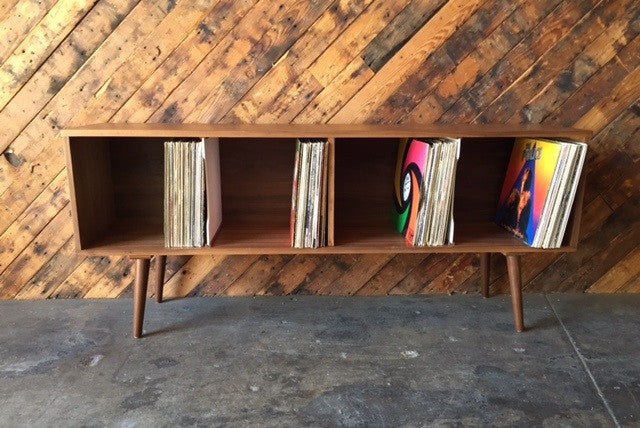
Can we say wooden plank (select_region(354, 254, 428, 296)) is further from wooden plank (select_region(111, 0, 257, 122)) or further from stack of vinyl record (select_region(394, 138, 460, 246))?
wooden plank (select_region(111, 0, 257, 122))

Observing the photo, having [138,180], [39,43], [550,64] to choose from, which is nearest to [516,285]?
[550,64]

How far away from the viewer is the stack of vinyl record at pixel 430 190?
1471 millimetres

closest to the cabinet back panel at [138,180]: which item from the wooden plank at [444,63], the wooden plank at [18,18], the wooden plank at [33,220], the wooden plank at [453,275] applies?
the wooden plank at [33,220]

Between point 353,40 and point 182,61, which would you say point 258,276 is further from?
point 353,40

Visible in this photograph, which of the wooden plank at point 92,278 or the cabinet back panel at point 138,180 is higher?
the cabinet back panel at point 138,180

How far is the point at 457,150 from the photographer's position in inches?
57.3

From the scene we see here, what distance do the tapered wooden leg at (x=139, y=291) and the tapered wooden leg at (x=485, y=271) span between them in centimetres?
123

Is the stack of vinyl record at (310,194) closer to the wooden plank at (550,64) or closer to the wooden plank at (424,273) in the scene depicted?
the wooden plank at (424,273)

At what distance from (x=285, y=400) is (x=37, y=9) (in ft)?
4.99

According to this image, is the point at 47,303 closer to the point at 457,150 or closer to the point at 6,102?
the point at 6,102

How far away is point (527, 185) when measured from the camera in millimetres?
1604

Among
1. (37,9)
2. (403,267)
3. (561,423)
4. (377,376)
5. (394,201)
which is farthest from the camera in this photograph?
(403,267)

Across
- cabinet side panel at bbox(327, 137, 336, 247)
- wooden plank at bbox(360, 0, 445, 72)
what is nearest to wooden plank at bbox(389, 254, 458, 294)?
cabinet side panel at bbox(327, 137, 336, 247)

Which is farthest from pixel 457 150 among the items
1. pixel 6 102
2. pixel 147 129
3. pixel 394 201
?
pixel 6 102
